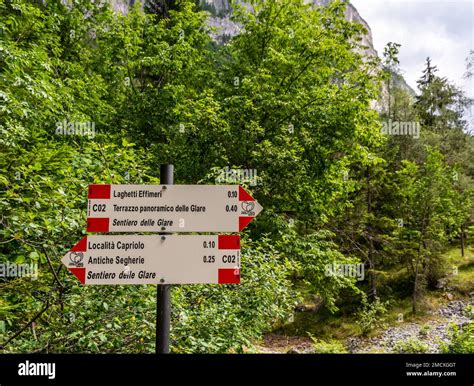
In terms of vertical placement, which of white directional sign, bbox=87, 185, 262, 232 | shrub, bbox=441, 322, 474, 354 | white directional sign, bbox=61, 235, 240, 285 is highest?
white directional sign, bbox=87, 185, 262, 232

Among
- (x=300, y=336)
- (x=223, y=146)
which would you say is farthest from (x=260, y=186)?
(x=300, y=336)

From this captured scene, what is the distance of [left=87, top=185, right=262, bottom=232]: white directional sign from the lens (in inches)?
123

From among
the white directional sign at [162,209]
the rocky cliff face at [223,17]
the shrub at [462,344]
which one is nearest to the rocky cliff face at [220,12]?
the rocky cliff face at [223,17]

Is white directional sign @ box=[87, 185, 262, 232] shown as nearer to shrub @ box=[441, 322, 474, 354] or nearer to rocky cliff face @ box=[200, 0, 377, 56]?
shrub @ box=[441, 322, 474, 354]

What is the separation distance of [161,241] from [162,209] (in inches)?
10.4

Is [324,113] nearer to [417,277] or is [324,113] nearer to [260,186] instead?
[260,186]

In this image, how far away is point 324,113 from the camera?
1238 centimetres

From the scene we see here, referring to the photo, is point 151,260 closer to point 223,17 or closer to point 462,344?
point 462,344

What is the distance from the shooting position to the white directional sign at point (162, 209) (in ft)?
10.3

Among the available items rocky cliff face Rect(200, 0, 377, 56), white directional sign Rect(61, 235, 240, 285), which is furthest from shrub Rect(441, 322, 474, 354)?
rocky cliff face Rect(200, 0, 377, 56)

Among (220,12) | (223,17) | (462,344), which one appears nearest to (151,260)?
(462,344)

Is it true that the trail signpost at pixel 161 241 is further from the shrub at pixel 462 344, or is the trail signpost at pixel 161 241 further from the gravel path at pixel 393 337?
the gravel path at pixel 393 337

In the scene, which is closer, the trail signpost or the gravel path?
the trail signpost

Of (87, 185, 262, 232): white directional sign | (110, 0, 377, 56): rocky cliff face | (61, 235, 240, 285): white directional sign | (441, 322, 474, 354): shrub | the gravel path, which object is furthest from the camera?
(110, 0, 377, 56): rocky cliff face
